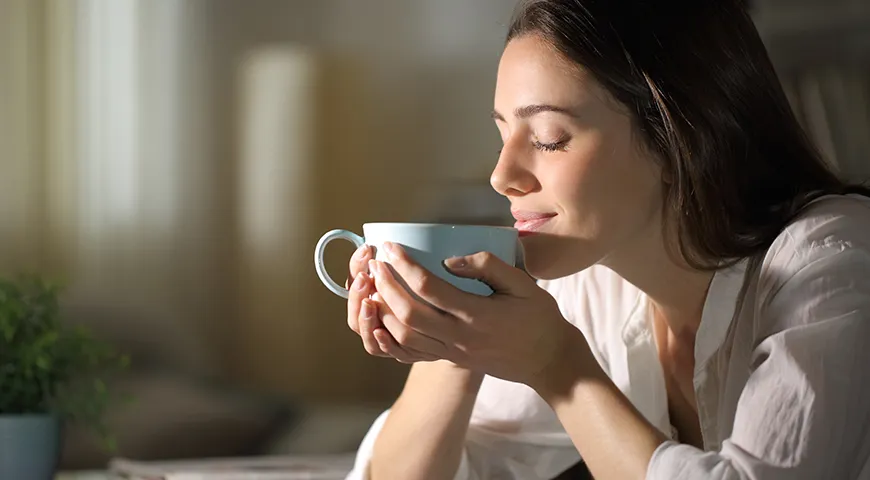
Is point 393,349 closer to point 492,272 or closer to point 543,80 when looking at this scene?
point 492,272

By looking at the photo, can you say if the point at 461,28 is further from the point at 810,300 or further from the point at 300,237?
the point at 810,300

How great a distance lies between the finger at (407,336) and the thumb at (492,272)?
0.18ft

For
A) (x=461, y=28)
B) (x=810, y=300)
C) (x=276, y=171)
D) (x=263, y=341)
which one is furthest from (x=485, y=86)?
(x=810, y=300)

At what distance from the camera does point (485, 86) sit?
146 centimetres

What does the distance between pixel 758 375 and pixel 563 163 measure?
22cm

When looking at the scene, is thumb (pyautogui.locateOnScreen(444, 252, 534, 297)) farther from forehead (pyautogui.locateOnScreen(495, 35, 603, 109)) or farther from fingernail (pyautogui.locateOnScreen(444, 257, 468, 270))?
forehead (pyautogui.locateOnScreen(495, 35, 603, 109))

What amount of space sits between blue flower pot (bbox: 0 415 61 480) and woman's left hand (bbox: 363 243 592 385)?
1.92 feet

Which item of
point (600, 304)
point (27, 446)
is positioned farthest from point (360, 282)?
point (27, 446)

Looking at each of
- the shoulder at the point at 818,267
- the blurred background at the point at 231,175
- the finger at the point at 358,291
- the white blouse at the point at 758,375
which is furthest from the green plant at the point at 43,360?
the shoulder at the point at 818,267

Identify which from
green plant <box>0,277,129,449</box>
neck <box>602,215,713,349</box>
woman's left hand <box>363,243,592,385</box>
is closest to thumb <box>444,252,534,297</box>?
woman's left hand <box>363,243,592,385</box>

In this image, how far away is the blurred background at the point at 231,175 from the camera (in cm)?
136

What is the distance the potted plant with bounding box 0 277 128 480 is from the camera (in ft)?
3.68

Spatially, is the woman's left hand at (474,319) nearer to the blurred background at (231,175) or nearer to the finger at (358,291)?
the finger at (358,291)

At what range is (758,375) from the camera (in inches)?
30.0
